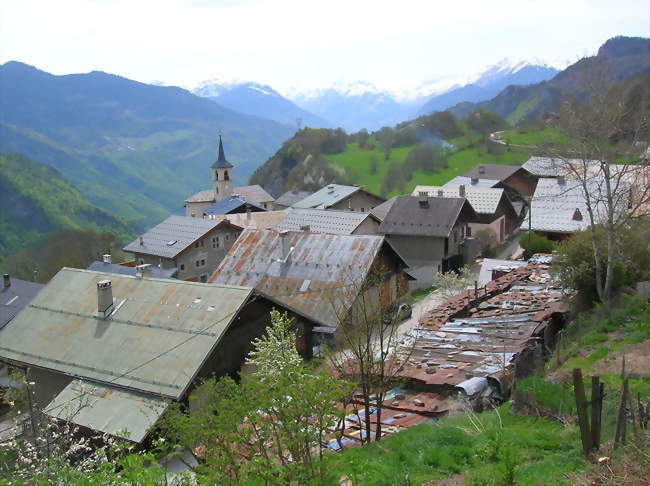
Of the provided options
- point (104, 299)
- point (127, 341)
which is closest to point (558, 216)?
point (104, 299)

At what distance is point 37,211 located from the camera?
120 meters

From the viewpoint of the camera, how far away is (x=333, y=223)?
43688mm

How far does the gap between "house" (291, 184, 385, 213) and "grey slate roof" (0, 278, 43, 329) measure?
31576 mm

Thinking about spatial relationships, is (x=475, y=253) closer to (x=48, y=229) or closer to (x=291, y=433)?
(x=291, y=433)

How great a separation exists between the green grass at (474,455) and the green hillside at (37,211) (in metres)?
110

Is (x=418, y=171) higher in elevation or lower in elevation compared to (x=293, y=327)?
higher

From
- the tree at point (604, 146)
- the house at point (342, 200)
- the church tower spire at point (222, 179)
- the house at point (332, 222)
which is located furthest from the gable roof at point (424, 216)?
the church tower spire at point (222, 179)

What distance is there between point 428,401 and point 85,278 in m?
14.0

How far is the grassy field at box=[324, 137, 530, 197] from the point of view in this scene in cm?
8081

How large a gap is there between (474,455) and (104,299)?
14238 millimetres

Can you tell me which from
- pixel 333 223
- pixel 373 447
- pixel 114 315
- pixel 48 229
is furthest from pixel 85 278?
pixel 48 229

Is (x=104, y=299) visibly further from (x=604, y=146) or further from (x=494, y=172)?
(x=494, y=172)

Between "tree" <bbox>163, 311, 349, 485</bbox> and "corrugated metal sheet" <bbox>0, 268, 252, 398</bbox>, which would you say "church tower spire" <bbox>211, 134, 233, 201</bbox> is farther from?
"tree" <bbox>163, 311, 349, 485</bbox>

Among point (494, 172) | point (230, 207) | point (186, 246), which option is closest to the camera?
point (186, 246)
